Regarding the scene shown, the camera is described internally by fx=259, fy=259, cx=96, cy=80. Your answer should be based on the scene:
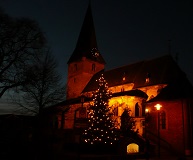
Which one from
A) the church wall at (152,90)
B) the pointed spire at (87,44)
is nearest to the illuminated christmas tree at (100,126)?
the church wall at (152,90)

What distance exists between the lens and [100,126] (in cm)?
2855

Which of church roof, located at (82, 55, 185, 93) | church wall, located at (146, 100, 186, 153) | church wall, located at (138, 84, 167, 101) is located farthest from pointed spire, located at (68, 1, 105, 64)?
church wall, located at (146, 100, 186, 153)

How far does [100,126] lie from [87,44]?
37.4m

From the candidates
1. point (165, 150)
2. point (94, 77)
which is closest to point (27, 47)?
point (165, 150)

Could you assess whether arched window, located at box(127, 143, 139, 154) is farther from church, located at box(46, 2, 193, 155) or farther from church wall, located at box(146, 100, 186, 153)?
church wall, located at box(146, 100, 186, 153)

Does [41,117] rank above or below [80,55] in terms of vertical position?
below

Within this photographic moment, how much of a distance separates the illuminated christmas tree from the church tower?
3176 centimetres

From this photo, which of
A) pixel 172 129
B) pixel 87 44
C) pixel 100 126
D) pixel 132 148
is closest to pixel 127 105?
pixel 172 129

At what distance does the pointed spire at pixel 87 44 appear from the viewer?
6244cm

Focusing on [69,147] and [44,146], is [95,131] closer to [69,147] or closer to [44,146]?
[69,147]

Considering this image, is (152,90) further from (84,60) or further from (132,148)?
(84,60)

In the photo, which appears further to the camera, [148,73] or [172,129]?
[148,73]

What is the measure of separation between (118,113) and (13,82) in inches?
1083

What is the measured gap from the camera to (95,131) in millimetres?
28375
